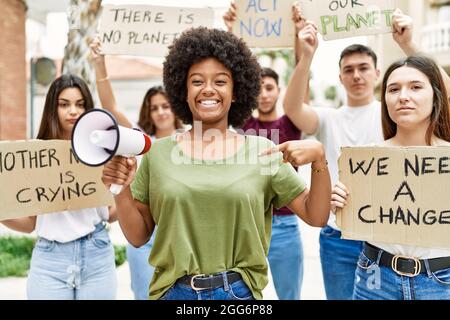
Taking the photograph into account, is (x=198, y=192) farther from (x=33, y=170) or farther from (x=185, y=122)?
(x=33, y=170)

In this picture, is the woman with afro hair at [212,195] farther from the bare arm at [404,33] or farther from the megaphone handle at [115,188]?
the bare arm at [404,33]

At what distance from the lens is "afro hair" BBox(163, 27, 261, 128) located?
2.10 metres

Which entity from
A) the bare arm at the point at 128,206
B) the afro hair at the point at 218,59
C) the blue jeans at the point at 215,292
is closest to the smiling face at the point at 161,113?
the afro hair at the point at 218,59

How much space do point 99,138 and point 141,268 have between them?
2.03 metres

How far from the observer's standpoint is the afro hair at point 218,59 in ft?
6.89

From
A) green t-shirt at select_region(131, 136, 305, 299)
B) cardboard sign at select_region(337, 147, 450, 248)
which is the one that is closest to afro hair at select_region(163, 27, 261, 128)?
green t-shirt at select_region(131, 136, 305, 299)

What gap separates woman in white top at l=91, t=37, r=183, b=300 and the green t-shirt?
1.06 meters

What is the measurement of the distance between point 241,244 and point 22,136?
816 centimetres

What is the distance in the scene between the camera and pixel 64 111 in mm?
2742

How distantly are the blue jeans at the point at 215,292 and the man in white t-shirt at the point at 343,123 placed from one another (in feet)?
3.75

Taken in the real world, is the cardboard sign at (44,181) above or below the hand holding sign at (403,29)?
below

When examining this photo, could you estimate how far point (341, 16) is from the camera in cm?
309

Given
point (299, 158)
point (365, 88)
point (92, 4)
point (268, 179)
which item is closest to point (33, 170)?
point (268, 179)

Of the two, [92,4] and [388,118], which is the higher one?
[92,4]
